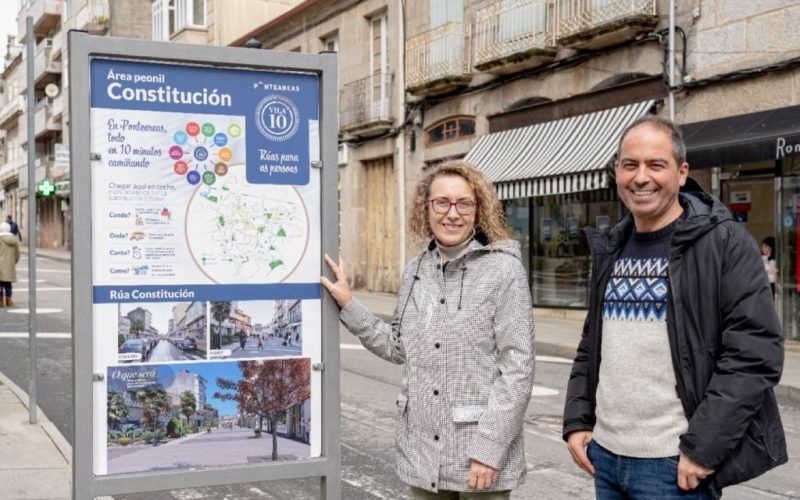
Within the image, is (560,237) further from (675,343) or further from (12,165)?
(12,165)

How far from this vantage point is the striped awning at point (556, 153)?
14.7 m

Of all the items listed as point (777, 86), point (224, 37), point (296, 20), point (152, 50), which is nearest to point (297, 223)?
point (152, 50)

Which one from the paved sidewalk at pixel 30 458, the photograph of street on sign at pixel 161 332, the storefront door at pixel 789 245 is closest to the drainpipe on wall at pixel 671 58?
the storefront door at pixel 789 245

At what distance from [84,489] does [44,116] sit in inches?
2126

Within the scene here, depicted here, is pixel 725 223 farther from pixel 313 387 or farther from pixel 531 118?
pixel 531 118

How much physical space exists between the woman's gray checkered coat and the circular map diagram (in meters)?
0.71

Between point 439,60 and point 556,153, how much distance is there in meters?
4.74

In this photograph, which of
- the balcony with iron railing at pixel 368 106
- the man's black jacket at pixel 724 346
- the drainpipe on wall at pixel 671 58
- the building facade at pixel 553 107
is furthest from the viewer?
the balcony with iron railing at pixel 368 106

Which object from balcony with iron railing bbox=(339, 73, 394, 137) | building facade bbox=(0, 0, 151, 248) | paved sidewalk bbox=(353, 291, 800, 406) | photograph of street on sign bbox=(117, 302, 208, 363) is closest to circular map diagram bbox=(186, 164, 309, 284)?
photograph of street on sign bbox=(117, 302, 208, 363)

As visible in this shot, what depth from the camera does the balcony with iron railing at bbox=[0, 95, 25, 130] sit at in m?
57.8

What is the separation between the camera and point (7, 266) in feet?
57.7

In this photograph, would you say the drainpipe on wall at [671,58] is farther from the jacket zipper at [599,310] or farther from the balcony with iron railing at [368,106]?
the jacket zipper at [599,310]

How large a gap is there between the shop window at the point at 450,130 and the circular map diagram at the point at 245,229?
52.6 feet

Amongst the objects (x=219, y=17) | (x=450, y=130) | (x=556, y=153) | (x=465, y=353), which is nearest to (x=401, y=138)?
(x=450, y=130)
